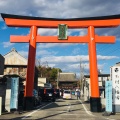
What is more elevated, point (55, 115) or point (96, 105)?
point (96, 105)

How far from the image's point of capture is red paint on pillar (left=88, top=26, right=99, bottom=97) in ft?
76.0

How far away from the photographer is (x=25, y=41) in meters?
24.7

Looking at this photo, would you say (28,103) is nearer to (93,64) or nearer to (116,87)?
(93,64)

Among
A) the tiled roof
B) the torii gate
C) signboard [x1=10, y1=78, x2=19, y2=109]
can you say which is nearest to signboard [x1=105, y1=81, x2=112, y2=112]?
the torii gate

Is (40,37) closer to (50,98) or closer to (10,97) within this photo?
(10,97)

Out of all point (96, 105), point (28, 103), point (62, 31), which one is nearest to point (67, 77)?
point (62, 31)

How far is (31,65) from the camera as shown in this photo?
78.5ft

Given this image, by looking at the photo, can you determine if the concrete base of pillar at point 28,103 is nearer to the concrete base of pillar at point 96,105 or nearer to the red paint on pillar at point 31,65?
the red paint on pillar at point 31,65

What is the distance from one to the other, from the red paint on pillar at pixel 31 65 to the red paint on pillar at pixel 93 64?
5.14 metres

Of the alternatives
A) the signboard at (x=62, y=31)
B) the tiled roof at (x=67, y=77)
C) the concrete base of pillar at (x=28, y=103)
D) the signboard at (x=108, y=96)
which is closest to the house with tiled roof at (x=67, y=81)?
the tiled roof at (x=67, y=77)

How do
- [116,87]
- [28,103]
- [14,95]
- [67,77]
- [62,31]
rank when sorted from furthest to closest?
[67,77]
[62,31]
[28,103]
[116,87]
[14,95]

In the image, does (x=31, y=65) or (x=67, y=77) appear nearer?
(x=31, y=65)

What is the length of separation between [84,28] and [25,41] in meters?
5.78

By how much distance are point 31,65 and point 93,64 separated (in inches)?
219
